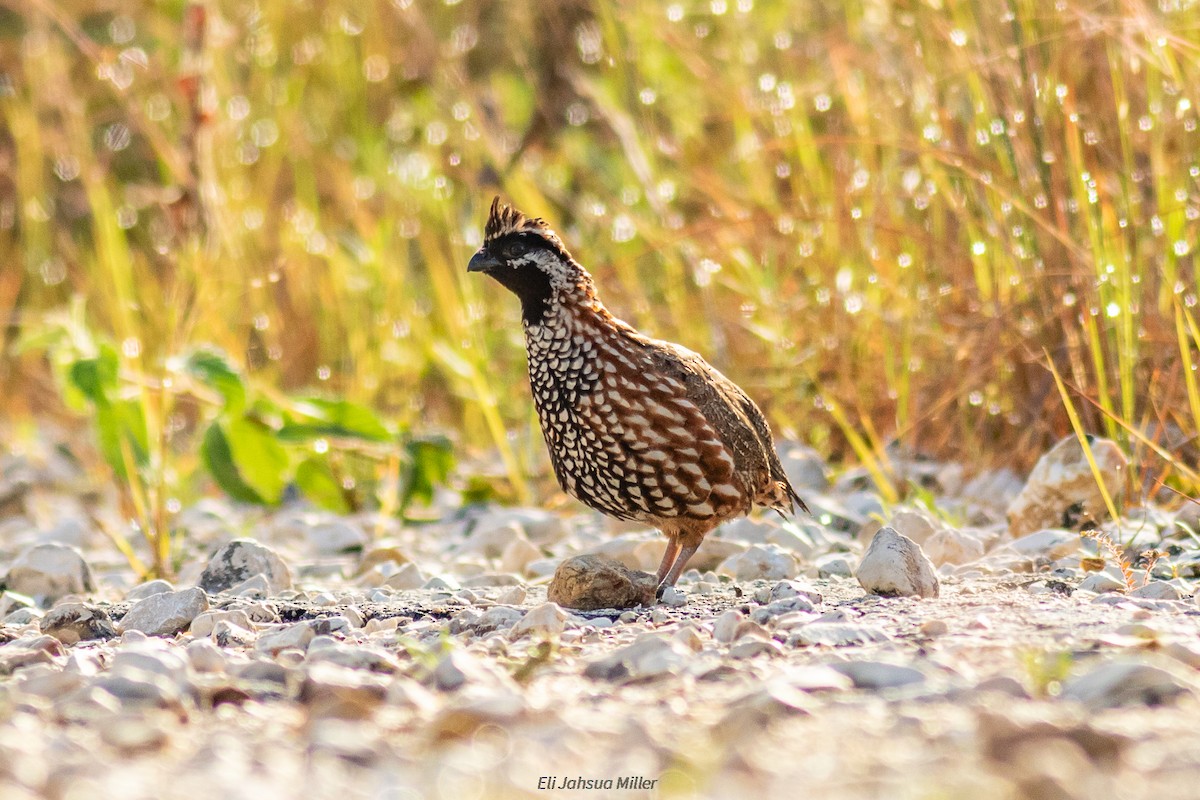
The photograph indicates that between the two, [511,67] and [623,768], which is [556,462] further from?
[511,67]

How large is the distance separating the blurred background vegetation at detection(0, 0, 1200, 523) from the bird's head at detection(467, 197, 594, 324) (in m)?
1.12

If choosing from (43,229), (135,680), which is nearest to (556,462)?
(135,680)

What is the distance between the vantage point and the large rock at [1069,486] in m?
4.41

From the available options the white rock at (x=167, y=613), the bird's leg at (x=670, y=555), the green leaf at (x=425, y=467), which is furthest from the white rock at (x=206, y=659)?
the green leaf at (x=425, y=467)

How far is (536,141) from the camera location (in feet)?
23.7

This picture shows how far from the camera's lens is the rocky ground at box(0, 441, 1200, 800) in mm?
2154

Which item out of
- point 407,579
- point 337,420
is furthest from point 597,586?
point 337,420

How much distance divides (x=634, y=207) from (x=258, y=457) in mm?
2063

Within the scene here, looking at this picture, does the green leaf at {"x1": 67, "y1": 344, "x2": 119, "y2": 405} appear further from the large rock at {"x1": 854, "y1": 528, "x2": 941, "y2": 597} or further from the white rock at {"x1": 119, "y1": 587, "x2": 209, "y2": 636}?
the large rock at {"x1": 854, "y1": 528, "x2": 941, "y2": 597}

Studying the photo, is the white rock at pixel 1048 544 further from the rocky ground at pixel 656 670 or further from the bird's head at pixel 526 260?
the bird's head at pixel 526 260

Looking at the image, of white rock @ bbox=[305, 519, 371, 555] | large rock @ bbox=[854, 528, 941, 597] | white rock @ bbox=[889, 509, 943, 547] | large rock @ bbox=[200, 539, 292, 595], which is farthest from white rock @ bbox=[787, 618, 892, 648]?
white rock @ bbox=[305, 519, 371, 555]

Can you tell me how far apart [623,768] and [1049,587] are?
1.86m

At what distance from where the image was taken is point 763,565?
4285 millimetres

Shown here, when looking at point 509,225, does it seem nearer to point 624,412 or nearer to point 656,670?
point 624,412
